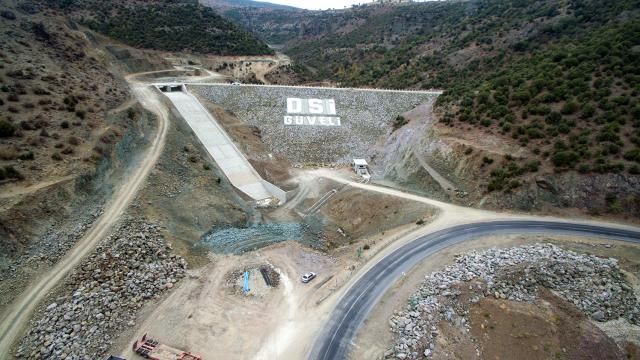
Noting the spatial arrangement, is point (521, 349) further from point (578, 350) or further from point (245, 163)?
point (245, 163)

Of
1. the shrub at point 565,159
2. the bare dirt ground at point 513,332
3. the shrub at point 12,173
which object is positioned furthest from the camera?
the shrub at point 565,159

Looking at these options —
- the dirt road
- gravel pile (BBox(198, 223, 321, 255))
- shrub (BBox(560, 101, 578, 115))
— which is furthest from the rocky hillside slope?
shrub (BBox(560, 101, 578, 115))

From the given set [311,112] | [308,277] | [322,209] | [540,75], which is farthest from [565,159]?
[311,112]

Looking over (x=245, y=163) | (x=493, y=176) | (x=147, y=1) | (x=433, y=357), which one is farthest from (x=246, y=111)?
(x=147, y=1)

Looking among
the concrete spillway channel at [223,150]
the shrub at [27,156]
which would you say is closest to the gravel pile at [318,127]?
the concrete spillway channel at [223,150]

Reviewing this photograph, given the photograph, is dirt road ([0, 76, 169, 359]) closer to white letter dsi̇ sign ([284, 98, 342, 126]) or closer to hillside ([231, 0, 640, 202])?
white letter dsi̇ sign ([284, 98, 342, 126])

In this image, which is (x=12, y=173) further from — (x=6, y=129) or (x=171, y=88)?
(x=171, y=88)

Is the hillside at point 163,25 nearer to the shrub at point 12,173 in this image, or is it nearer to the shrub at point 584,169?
the shrub at point 12,173

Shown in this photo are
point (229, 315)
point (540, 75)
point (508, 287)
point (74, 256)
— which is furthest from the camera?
point (540, 75)
